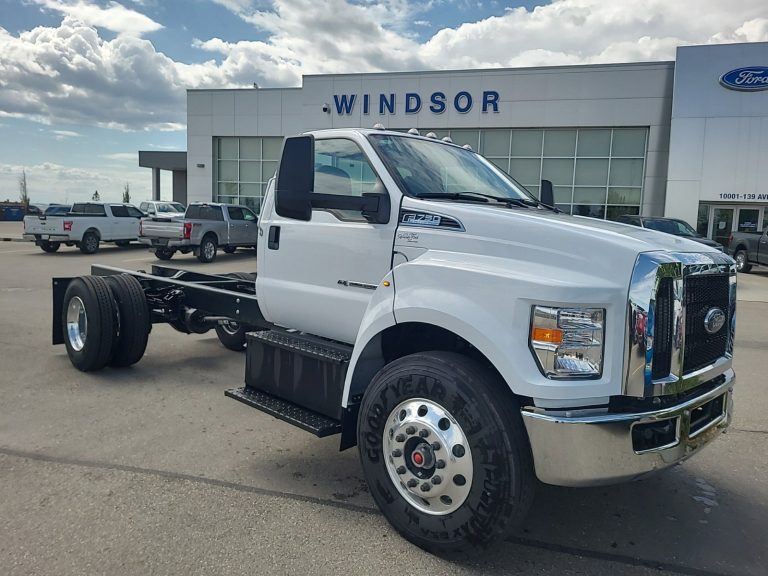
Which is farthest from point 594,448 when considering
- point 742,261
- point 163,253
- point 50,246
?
point 50,246

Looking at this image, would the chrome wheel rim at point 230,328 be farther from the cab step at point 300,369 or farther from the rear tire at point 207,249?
the rear tire at point 207,249

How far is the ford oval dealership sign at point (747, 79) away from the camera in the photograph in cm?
2350

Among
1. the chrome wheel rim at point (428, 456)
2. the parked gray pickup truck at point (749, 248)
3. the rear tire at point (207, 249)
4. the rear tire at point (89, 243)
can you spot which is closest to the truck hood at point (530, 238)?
the chrome wheel rim at point (428, 456)

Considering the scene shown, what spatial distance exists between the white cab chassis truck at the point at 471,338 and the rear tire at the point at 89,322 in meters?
2.48

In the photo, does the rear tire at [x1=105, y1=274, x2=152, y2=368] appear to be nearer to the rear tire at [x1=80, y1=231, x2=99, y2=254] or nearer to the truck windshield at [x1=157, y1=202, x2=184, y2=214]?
the rear tire at [x1=80, y1=231, x2=99, y2=254]

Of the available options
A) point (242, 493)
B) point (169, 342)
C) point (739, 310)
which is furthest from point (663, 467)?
point (739, 310)

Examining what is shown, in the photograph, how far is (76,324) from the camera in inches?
255

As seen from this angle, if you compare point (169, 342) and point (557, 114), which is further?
point (557, 114)

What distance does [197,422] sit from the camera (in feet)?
16.3

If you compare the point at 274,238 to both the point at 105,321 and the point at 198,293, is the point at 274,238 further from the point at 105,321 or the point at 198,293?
the point at 105,321

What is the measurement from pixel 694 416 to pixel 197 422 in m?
3.69

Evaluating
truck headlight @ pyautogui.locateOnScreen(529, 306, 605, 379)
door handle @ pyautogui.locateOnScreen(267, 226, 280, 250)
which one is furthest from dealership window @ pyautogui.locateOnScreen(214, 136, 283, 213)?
truck headlight @ pyautogui.locateOnScreen(529, 306, 605, 379)

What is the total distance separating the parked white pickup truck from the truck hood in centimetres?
2038

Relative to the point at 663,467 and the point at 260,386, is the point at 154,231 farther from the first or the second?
the point at 663,467
